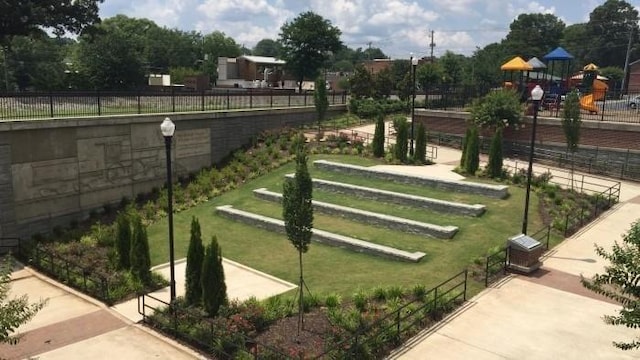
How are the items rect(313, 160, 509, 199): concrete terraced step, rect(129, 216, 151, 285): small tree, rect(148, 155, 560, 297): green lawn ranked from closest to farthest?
rect(148, 155, 560, 297): green lawn → rect(129, 216, 151, 285): small tree → rect(313, 160, 509, 199): concrete terraced step

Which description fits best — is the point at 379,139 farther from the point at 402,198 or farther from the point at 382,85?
the point at 382,85

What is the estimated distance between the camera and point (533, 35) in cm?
11775

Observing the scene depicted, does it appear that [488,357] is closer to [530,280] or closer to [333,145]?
[530,280]

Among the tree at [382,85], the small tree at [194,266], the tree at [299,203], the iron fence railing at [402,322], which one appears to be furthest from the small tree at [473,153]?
the tree at [382,85]

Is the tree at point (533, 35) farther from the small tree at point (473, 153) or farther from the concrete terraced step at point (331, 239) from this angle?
the concrete terraced step at point (331, 239)

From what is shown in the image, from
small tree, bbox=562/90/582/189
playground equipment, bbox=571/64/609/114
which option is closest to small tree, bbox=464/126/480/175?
small tree, bbox=562/90/582/189

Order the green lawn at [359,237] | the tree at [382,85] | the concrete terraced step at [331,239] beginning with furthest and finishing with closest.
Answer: the tree at [382,85] < the concrete terraced step at [331,239] < the green lawn at [359,237]

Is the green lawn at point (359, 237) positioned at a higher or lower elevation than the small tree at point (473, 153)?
lower

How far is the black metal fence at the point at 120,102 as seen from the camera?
21.0m

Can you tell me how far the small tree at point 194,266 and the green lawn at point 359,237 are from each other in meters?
3.27

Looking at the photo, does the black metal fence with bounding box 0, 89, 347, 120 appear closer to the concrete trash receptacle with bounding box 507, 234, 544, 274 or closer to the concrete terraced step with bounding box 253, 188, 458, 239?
the concrete terraced step with bounding box 253, 188, 458, 239

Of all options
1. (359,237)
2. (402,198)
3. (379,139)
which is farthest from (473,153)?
(359,237)

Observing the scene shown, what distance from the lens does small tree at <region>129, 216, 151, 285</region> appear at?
16.0m

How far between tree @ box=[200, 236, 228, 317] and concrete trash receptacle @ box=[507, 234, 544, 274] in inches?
340
